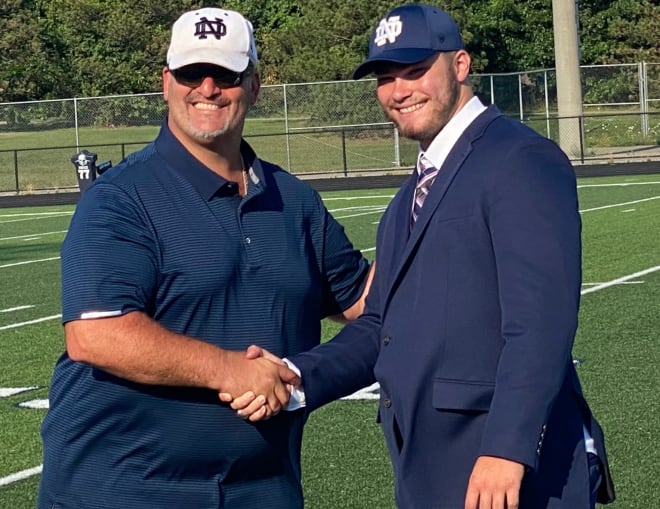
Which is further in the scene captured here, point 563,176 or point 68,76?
point 68,76

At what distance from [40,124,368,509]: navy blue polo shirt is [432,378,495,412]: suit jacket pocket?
67 centimetres

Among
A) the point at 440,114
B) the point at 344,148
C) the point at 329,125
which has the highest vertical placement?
the point at 329,125

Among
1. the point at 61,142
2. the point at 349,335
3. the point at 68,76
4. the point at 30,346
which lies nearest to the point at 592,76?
the point at 61,142

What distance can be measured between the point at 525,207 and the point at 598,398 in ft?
17.9

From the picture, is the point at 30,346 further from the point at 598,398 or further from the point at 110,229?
the point at 110,229

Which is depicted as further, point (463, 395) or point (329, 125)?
point (329, 125)

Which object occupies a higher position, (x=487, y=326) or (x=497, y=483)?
(x=487, y=326)

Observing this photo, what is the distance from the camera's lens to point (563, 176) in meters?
3.40

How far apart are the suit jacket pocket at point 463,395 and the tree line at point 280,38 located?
4376 centimetres

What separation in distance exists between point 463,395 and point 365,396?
5561 mm

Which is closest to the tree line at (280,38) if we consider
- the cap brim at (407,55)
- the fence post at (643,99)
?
the fence post at (643,99)

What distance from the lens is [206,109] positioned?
12.8 feet

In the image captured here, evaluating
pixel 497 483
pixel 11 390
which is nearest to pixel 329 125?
pixel 11 390

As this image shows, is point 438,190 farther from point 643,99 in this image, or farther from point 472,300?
point 643,99
